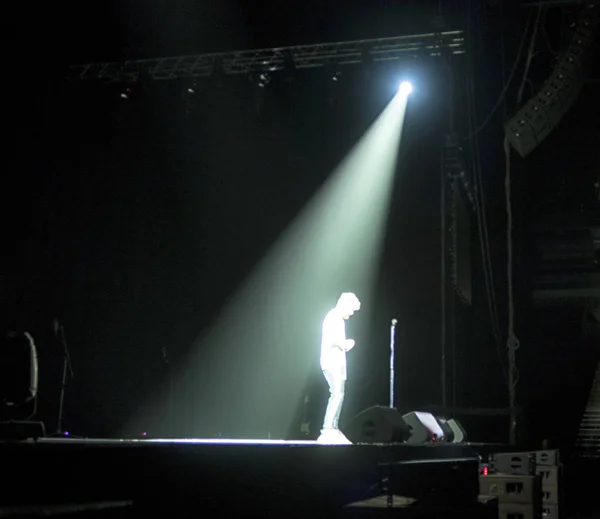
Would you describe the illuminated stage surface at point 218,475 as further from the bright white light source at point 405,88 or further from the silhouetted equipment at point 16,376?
the bright white light source at point 405,88

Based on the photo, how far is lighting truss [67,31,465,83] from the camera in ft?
26.7

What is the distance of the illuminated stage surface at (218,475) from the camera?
2783 mm

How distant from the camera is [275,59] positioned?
8516mm

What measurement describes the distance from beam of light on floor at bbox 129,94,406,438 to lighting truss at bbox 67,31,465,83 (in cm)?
121

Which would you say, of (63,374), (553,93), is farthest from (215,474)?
(553,93)

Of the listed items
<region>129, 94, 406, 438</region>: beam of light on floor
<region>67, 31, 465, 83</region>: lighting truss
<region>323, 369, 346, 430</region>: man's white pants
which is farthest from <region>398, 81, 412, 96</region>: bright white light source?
<region>323, 369, 346, 430</region>: man's white pants

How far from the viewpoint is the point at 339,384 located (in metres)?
5.85

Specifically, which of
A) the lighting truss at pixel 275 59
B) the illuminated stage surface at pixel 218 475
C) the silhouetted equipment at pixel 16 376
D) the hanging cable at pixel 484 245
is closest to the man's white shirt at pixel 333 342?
the illuminated stage surface at pixel 218 475

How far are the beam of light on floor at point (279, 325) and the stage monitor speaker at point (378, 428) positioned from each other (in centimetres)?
309

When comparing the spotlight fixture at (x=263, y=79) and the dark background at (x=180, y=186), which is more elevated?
the spotlight fixture at (x=263, y=79)

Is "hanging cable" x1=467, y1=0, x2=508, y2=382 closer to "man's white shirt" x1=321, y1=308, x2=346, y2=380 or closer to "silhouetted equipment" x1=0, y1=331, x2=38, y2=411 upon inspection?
"man's white shirt" x1=321, y1=308, x2=346, y2=380

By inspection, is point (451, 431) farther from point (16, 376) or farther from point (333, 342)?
point (16, 376)

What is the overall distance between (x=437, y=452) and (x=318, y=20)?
4.79 m

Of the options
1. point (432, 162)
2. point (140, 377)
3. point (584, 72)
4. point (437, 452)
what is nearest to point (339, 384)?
point (437, 452)
